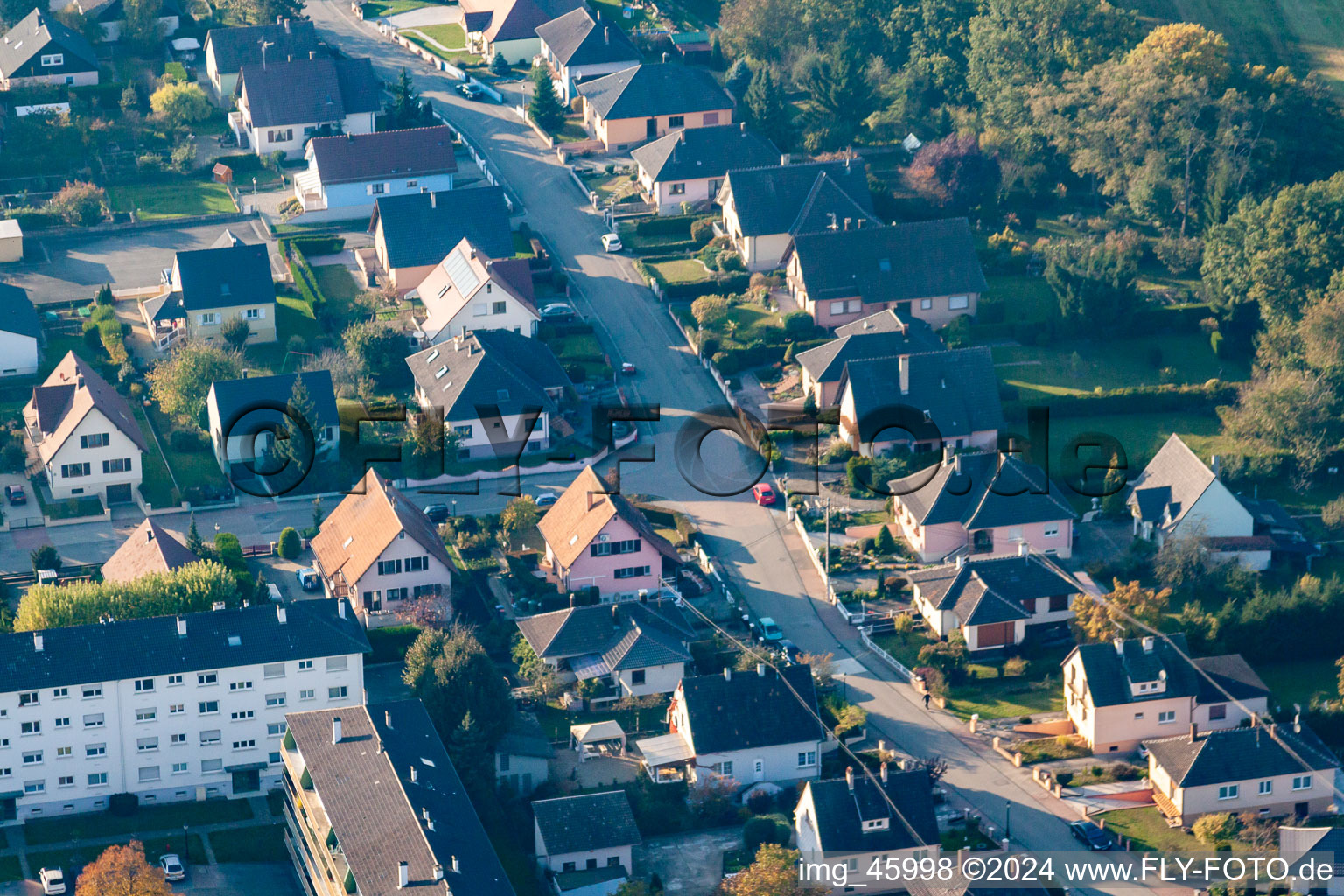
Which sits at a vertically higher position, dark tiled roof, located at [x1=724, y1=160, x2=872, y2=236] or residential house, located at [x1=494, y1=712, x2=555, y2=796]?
dark tiled roof, located at [x1=724, y1=160, x2=872, y2=236]

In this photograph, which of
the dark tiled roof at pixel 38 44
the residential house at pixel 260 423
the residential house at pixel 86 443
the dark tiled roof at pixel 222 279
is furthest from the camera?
the dark tiled roof at pixel 38 44

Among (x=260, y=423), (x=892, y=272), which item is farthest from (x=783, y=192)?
(x=260, y=423)

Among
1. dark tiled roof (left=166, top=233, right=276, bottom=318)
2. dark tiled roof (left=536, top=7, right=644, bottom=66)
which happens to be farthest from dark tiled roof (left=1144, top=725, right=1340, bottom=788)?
dark tiled roof (left=536, top=7, right=644, bottom=66)

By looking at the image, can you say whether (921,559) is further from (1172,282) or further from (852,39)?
(852,39)

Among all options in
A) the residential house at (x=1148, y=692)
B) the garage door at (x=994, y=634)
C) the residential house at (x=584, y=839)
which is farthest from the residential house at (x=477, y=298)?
the residential house at (x=1148, y=692)

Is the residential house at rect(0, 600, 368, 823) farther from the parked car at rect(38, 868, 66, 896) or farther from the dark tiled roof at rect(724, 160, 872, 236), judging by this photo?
the dark tiled roof at rect(724, 160, 872, 236)

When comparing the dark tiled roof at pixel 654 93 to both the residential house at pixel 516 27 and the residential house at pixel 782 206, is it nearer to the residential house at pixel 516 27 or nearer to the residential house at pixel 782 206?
the residential house at pixel 516 27
